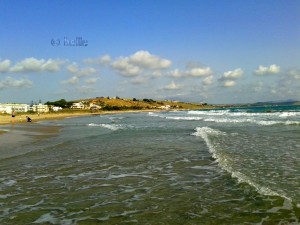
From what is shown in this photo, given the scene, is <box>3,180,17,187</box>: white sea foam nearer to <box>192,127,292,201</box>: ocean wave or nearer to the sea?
the sea

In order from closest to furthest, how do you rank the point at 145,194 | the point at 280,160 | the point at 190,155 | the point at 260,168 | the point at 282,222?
the point at 282,222 < the point at 145,194 < the point at 260,168 < the point at 280,160 < the point at 190,155

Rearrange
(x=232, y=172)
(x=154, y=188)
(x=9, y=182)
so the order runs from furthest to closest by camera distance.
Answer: (x=232, y=172) < (x=9, y=182) < (x=154, y=188)

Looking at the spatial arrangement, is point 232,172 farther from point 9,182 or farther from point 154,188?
point 9,182

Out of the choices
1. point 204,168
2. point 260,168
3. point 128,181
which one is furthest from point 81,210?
point 260,168

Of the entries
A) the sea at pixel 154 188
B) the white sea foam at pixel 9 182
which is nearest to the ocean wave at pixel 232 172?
the sea at pixel 154 188

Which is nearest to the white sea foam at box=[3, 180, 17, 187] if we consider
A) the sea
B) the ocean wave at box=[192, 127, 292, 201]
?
the sea

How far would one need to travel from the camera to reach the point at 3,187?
1062 centimetres

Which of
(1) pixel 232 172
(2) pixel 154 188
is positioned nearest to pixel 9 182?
(2) pixel 154 188

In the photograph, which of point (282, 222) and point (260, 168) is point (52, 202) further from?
point (260, 168)

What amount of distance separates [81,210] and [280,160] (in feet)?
31.2

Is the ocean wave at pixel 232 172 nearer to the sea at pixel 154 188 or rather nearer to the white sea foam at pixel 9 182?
the sea at pixel 154 188

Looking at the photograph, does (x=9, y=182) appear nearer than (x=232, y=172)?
Yes

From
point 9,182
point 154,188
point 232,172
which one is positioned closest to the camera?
point 154,188

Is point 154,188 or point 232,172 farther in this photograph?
point 232,172
